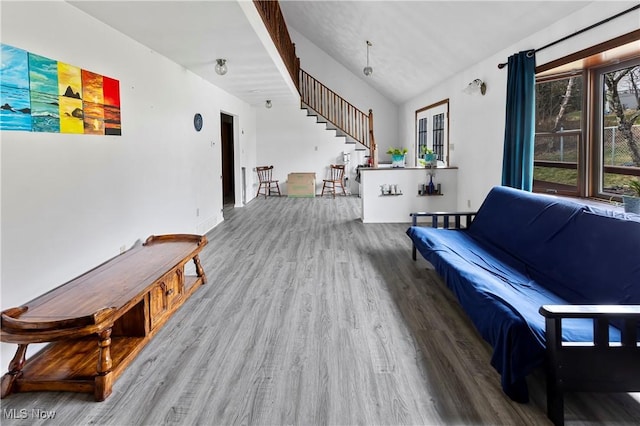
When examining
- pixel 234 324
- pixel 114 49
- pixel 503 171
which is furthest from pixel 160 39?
pixel 503 171

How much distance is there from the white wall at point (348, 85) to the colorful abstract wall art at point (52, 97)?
920cm

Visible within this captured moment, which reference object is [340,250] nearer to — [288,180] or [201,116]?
[201,116]

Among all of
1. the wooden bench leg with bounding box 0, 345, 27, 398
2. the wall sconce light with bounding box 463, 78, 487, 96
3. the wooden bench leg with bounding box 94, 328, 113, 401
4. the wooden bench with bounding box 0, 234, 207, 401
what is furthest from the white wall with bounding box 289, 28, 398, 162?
the wooden bench leg with bounding box 0, 345, 27, 398

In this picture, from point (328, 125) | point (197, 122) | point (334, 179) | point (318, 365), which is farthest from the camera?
point (334, 179)

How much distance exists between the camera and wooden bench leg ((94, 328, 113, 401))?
2246mm

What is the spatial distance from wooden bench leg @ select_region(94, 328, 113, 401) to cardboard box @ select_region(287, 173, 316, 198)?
898 centimetres

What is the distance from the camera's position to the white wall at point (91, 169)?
2.56 meters

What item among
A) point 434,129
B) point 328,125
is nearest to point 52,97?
point 434,129

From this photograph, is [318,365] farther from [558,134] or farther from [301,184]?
[301,184]

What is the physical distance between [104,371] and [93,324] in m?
0.28

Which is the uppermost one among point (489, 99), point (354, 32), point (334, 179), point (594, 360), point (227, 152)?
point (354, 32)

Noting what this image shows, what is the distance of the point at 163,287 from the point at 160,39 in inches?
99.9

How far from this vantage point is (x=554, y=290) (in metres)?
2.80

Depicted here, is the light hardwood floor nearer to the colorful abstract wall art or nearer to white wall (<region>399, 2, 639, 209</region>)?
the colorful abstract wall art
